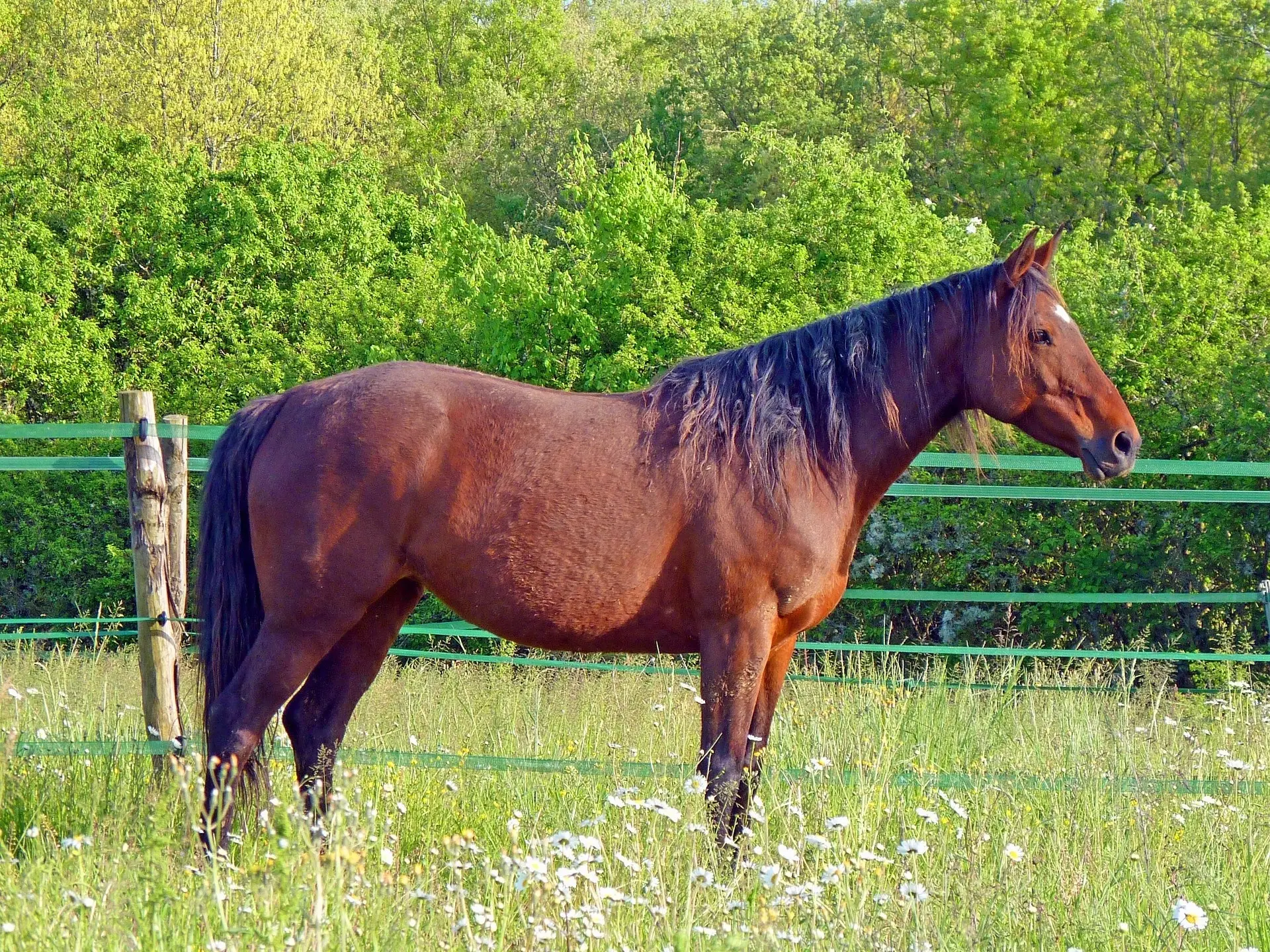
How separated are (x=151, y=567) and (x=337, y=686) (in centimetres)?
129

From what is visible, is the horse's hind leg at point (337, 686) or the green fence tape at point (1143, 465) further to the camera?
the green fence tape at point (1143, 465)

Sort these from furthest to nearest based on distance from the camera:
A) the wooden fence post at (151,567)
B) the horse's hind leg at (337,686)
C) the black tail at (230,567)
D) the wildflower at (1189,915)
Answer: the wooden fence post at (151,567) < the horse's hind leg at (337,686) < the black tail at (230,567) < the wildflower at (1189,915)

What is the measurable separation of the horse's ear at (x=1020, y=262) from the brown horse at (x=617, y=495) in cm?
1

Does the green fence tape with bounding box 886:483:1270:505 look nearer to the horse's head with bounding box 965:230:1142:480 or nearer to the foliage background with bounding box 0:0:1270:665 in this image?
the foliage background with bounding box 0:0:1270:665

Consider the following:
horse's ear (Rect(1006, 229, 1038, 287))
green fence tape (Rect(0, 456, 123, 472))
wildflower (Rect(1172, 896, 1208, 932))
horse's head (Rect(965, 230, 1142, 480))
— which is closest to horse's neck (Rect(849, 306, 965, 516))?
horse's head (Rect(965, 230, 1142, 480))

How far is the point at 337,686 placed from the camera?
182 inches

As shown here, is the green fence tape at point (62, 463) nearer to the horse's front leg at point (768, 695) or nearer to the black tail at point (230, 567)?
the black tail at point (230, 567)

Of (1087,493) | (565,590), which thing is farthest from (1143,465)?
(565,590)

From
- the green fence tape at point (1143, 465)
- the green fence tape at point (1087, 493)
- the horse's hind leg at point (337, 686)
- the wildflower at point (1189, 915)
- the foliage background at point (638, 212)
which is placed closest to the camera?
the wildflower at point (1189, 915)

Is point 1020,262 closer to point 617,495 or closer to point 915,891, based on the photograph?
point 617,495

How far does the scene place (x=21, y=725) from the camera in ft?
17.0

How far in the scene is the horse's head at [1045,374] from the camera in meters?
4.42

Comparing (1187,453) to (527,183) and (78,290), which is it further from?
(527,183)

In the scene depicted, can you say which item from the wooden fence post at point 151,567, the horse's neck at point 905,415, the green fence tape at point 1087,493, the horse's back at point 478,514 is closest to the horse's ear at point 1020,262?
the horse's neck at point 905,415
